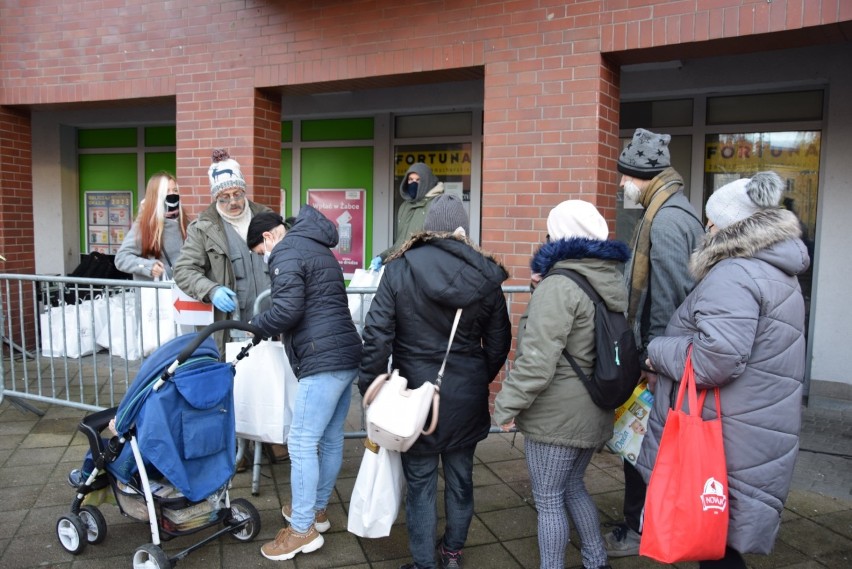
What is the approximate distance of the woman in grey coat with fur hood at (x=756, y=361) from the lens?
8.86 feet

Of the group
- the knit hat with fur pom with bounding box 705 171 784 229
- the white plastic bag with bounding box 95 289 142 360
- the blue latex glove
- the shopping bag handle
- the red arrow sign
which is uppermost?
the knit hat with fur pom with bounding box 705 171 784 229

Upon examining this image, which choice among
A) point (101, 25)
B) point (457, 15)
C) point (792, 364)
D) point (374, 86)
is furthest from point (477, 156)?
point (792, 364)

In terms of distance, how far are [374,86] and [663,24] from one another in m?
2.73

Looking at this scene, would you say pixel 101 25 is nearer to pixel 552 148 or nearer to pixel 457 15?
pixel 457 15

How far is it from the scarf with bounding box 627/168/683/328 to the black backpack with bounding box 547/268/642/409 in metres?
0.73

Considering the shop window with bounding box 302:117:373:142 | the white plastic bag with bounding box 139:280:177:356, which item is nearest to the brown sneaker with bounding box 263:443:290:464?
the white plastic bag with bounding box 139:280:177:356

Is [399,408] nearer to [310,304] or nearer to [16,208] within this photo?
[310,304]

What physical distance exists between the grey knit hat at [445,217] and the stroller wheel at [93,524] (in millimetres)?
2278

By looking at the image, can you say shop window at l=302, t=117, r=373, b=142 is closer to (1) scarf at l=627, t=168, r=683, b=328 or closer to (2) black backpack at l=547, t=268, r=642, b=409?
(1) scarf at l=627, t=168, r=683, b=328

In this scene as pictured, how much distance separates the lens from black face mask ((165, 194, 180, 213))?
5504 millimetres

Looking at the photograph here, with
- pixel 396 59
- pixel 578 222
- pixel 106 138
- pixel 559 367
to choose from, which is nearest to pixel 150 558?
pixel 559 367

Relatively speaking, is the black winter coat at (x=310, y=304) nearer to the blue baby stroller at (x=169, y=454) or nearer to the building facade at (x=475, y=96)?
the blue baby stroller at (x=169, y=454)

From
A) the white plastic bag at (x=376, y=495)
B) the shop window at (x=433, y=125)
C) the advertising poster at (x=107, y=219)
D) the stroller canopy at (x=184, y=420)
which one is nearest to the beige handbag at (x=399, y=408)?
the white plastic bag at (x=376, y=495)

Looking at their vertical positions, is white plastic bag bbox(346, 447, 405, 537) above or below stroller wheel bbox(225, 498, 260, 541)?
above
